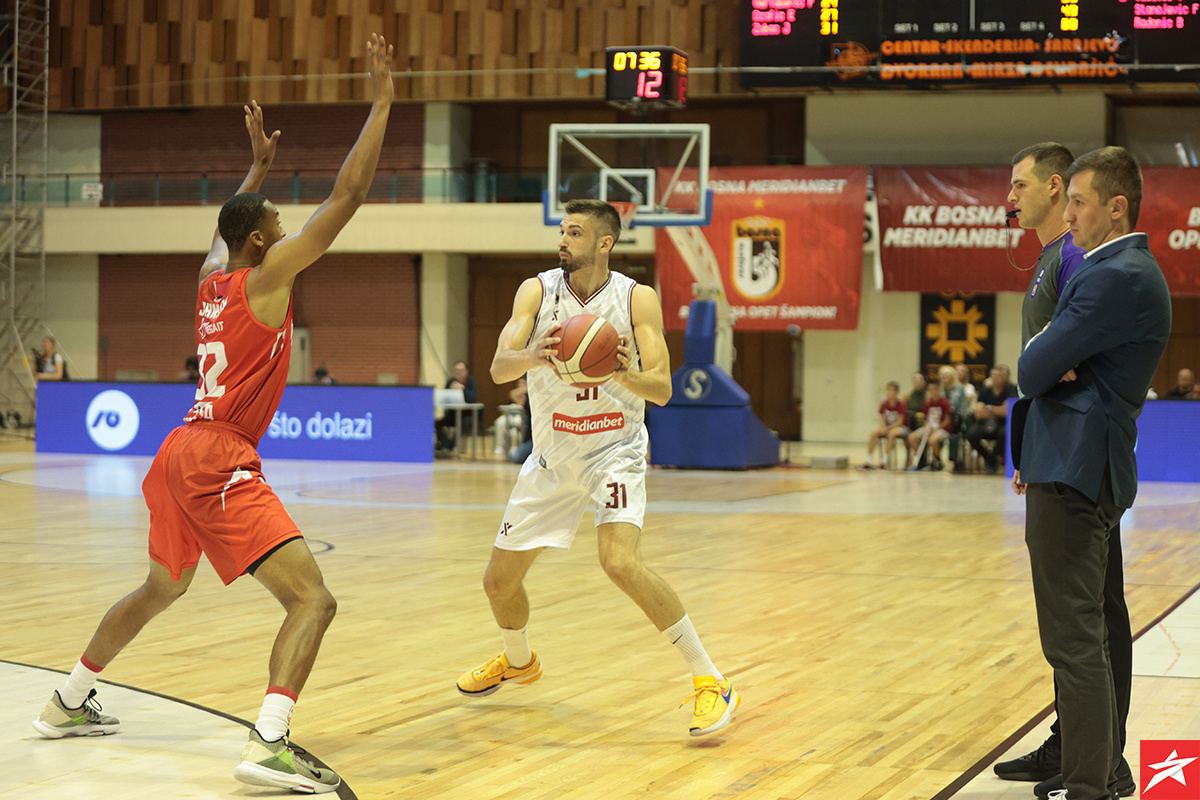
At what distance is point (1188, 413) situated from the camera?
53.2ft

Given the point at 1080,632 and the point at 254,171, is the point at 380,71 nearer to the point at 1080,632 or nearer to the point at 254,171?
the point at 254,171

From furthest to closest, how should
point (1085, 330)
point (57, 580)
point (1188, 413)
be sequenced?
point (1188, 413) < point (57, 580) < point (1085, 330)

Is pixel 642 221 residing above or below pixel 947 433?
above

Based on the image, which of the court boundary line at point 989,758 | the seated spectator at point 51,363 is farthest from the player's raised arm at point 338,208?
the seated spectator at point 51,363

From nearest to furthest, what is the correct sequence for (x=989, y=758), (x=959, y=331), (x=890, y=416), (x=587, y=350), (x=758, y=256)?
1. (x=989, y=758)
2. (x=587, y=350)
3. (x=890, y=416)
4. (x=758, y=256)
5. (x=959, y=331)

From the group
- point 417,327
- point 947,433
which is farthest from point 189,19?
point 947,433

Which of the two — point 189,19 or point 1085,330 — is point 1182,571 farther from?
point 189,19

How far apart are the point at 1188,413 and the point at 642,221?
23.8ft

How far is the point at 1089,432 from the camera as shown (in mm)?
3613

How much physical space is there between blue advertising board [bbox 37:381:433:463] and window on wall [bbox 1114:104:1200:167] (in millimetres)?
14348

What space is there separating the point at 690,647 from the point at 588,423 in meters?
0.91

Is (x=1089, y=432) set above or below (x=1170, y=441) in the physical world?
above

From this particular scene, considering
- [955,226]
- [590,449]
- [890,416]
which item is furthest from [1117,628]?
[955,226]

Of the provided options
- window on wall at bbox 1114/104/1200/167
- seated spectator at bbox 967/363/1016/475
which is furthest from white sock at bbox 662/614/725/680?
window on wall at bbox 1114/104/1200/167
